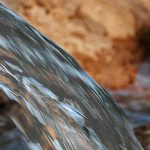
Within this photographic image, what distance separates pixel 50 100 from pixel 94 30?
4.13 meters

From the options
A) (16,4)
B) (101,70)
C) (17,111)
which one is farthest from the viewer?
(101,70)

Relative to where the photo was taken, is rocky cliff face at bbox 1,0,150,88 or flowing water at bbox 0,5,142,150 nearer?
flowing water at bbox 0,5,142,150

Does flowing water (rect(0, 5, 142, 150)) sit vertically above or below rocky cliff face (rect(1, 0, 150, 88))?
below

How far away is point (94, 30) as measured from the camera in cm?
591

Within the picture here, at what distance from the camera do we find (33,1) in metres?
5.41

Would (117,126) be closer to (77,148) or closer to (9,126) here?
(77,148)

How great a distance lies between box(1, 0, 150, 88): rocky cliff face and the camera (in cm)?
544

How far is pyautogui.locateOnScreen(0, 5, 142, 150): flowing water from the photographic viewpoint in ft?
5.40

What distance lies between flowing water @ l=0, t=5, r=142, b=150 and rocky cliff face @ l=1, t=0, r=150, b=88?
264 centimetres

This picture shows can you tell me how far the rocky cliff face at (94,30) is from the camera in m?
5.44

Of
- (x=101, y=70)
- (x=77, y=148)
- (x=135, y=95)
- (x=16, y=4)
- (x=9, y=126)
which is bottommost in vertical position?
(x=77, y=148)

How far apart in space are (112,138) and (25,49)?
433 mm

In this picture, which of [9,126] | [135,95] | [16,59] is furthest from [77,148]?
[135,95]

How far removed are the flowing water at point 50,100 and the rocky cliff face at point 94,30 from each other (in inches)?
104
